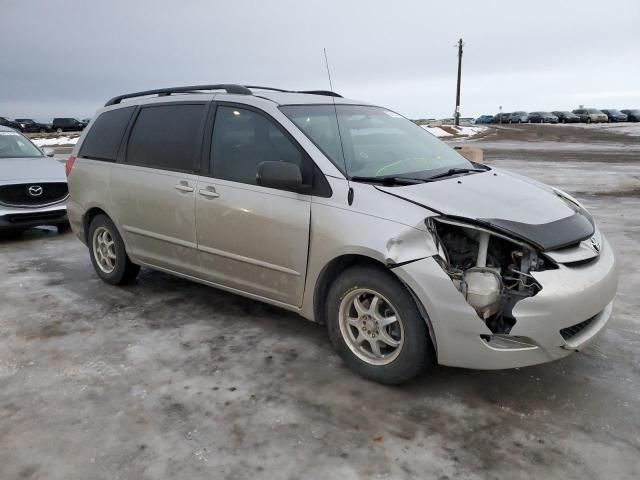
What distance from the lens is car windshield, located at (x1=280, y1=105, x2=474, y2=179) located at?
3775 mm

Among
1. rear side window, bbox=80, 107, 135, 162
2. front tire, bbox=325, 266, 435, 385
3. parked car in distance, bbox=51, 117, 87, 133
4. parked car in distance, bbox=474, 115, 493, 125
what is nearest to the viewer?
front tire, bbox=325, 266, 435, 385

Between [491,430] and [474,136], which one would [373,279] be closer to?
[491,430]

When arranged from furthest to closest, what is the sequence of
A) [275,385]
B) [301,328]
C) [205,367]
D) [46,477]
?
[301,328]
[205,367]
[275,385]
[46,477]

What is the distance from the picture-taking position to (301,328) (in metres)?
4.32

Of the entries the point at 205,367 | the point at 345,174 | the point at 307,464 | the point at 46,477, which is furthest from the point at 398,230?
the point at 46,477

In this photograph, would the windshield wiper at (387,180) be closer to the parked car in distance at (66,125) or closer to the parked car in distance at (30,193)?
the parked car in distance at (30,193)

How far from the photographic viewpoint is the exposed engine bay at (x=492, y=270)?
3.01m

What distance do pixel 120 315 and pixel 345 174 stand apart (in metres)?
2.32

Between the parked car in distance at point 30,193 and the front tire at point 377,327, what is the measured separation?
5.58 metres

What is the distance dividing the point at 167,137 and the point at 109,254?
56.0 inches

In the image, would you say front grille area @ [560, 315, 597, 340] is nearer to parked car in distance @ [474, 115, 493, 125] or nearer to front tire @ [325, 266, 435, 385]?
front tire @ [325, 266, 435, 385]

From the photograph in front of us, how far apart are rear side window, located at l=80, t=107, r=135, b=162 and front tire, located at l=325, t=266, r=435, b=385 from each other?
110 inches

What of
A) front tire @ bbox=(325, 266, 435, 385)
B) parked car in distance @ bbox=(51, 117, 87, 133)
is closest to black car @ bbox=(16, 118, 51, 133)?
parked car in distance @ bbox=(51, 117, 87, 133)

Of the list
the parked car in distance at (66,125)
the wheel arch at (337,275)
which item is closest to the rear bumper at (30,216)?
the wheel arch at (337,275)
